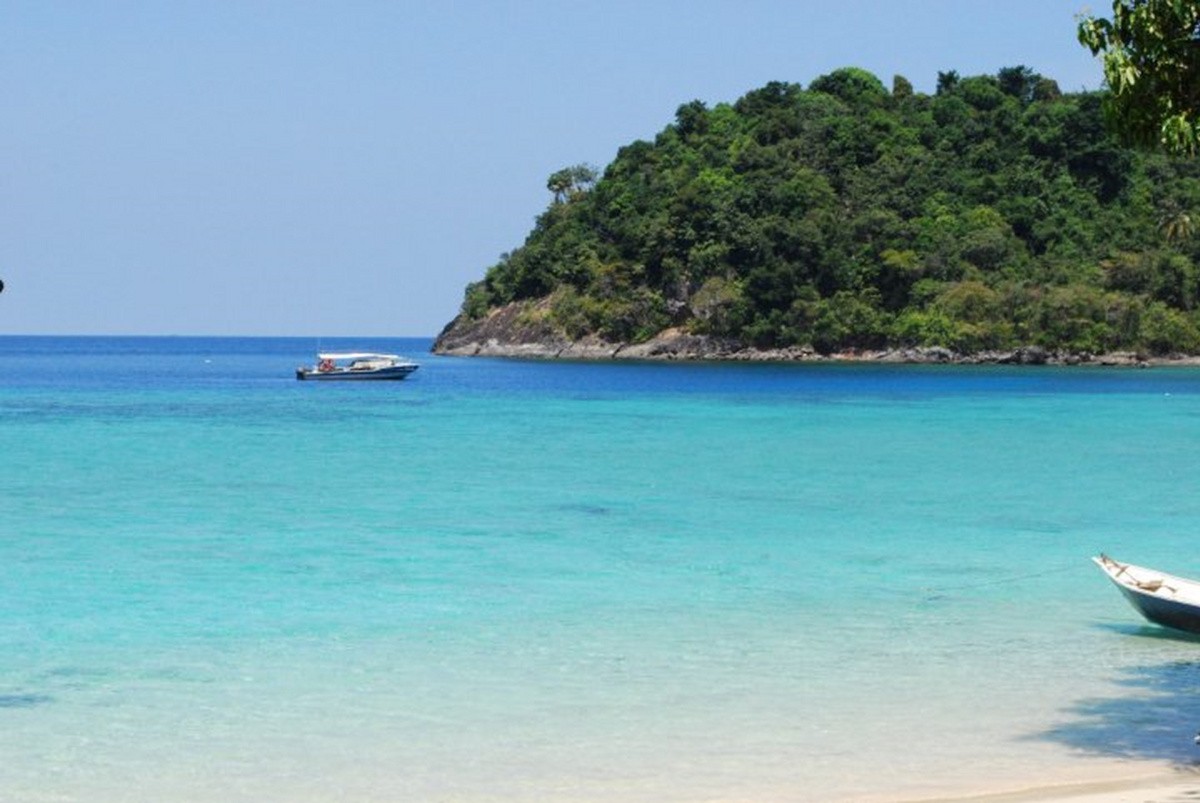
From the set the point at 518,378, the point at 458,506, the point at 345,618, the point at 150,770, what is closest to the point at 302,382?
the point at 518,378

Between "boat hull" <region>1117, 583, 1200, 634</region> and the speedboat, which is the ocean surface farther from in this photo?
the speedboat

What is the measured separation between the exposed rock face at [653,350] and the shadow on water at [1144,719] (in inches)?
3846

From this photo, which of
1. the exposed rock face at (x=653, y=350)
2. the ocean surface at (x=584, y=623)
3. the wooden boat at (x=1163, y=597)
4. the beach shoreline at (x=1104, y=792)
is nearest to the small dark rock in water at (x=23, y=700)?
the ocean surface at (x=584, y=623)

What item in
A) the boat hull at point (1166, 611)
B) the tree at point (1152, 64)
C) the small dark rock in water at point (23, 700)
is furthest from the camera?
the boat hull at point (1166, 611)

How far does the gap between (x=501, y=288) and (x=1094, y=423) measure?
99.1 m

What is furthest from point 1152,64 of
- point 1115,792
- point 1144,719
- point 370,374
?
point 370,374

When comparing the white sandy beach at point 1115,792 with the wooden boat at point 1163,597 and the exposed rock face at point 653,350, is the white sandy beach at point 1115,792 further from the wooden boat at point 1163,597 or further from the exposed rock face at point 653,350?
the exposed rock face at point 653,350

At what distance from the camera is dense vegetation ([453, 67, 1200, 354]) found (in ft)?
368

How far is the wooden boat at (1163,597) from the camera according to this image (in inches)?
563

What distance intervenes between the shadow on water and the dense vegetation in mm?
98057

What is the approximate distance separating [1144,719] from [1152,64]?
500 cm

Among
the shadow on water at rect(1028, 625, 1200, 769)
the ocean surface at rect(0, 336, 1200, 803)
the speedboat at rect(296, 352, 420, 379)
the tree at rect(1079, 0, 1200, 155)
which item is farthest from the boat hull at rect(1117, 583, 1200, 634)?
the speedboat at rect(296, 352, 420, 379)

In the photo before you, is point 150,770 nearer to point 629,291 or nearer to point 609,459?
point 609,459

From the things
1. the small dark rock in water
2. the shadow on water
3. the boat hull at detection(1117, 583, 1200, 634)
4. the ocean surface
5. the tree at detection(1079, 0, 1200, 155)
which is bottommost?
the small dark rock in water
